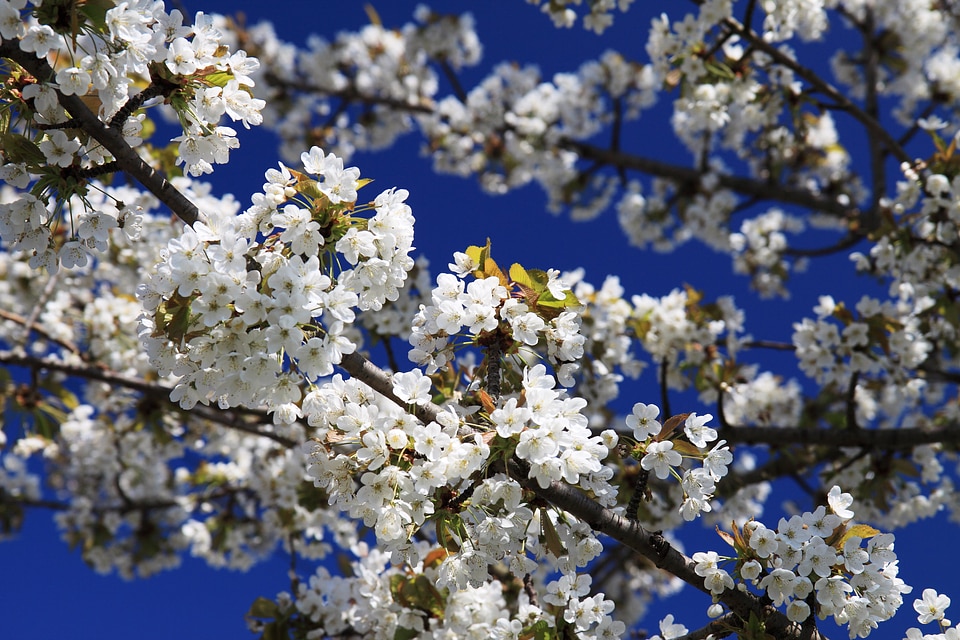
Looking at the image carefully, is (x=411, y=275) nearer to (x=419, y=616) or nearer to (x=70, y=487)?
(x=419, y=616)

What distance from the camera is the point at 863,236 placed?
645cm

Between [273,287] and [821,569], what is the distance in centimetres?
200

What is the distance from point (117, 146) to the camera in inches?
95.6

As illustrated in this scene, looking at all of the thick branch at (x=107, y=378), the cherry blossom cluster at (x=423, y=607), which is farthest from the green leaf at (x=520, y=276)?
the thick branch at (x=107, y=378)

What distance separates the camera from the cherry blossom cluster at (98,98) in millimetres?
2270

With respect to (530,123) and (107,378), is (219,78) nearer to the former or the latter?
(107,378)

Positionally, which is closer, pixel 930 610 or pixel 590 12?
pixel 930 610

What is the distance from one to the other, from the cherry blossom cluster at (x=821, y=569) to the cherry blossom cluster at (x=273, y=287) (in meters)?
1.49

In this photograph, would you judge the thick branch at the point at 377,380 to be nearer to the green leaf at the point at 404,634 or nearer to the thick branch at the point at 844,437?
the green leaf at the point at 404,634

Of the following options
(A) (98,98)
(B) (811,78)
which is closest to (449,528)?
(A) (98,98)

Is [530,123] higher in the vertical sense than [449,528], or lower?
higher

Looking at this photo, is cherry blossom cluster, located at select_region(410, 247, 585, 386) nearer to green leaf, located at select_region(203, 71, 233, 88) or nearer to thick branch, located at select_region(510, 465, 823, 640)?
thick branch, located at select_region(510, 465, 823, 640)

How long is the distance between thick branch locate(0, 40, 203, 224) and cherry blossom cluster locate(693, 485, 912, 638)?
2127 mm

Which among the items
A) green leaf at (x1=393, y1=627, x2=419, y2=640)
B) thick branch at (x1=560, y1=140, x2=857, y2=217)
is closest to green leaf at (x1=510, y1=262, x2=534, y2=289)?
green leaf at (x1=393, y1=627, x2=419, y2=640)
